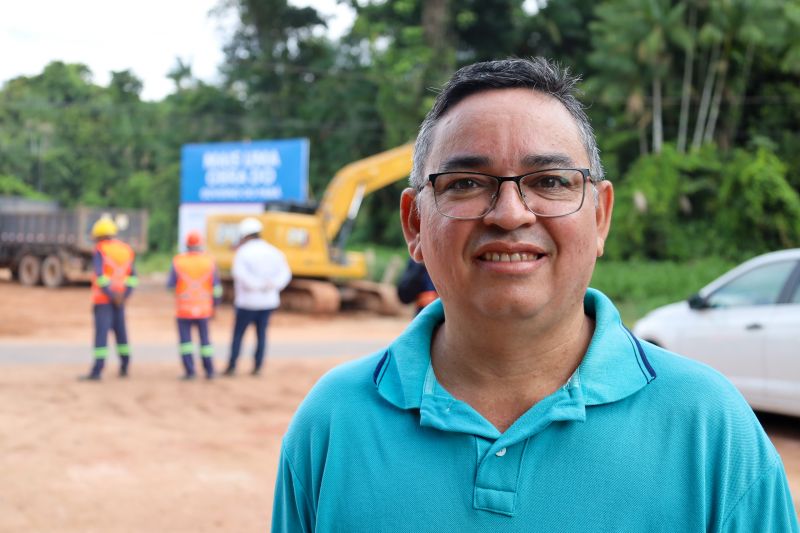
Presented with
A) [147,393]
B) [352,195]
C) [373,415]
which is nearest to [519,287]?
[373,415]

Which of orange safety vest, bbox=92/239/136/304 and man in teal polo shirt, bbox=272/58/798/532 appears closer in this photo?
man in teal polo shirt, bbox=272/58/798/532

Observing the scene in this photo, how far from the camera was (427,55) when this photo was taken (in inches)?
1388

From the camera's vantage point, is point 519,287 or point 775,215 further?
point 775,215

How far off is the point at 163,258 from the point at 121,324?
36.9 meters

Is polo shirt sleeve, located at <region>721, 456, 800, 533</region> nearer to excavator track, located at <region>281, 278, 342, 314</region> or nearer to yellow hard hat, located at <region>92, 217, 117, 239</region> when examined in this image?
yellow hard hat, located at <region>92, 217, 117, 239</region>

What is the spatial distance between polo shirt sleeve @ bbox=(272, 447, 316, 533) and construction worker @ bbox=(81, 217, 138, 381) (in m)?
9.34

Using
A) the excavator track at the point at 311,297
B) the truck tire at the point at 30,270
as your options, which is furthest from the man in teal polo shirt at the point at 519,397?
the truck tire at the point at 30,270

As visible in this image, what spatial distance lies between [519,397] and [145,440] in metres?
6.54

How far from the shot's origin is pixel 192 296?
1088cm

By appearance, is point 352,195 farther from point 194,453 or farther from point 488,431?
point 488,431

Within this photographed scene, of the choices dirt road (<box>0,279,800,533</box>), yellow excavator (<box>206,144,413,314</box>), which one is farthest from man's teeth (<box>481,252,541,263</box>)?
yellow excavator (<box>206,144,413,314</box>)

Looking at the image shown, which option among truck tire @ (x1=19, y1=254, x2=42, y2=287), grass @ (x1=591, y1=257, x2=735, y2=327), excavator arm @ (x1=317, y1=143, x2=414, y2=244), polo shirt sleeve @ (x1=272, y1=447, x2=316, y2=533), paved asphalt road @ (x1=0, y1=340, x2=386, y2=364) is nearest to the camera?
polo shirt sleeve @ (x1=272, y1=447, x2=316, y2=533)

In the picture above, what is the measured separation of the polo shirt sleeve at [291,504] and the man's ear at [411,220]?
20.3 inches

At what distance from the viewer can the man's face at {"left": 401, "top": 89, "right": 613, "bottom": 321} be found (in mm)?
1590
